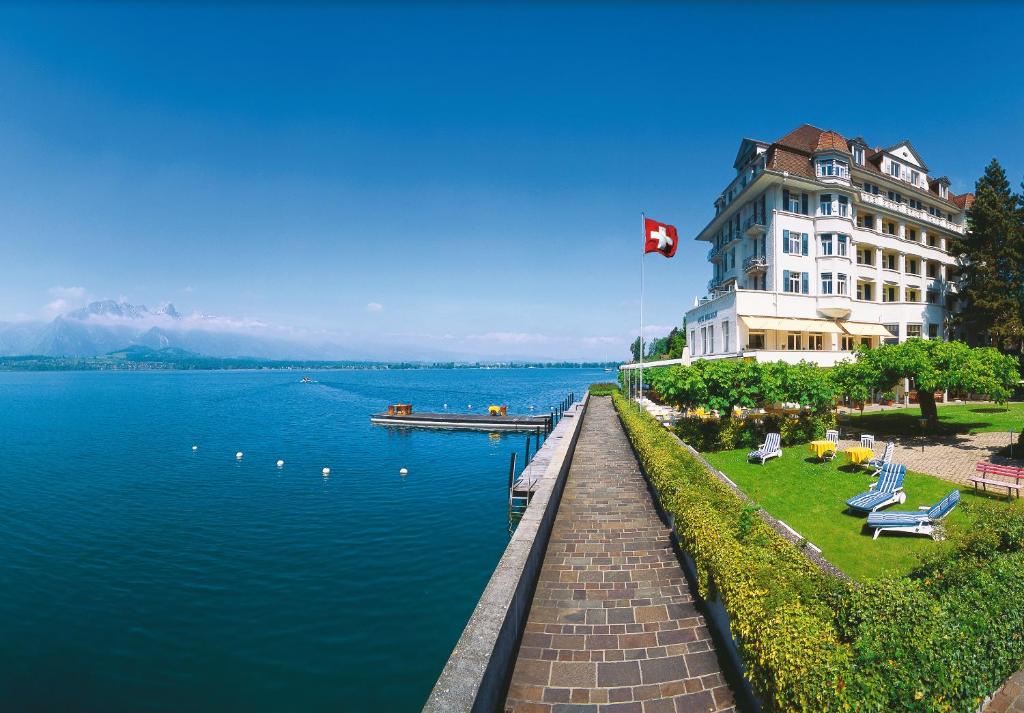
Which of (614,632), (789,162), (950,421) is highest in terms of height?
(789,162)

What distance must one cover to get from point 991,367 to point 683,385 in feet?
39.4

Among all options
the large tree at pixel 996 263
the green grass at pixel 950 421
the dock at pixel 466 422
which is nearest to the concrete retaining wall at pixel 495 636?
the green grass at pixel 950 421

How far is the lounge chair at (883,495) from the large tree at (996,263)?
31.3 metres

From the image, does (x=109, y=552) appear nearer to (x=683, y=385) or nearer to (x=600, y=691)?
(x=600, y=691)

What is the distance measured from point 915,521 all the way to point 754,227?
2504 cm

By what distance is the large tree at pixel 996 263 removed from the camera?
109ft

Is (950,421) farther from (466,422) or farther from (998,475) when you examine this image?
(466,422)

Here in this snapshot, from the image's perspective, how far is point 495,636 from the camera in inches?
218

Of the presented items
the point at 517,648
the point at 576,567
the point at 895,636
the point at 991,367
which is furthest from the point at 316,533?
the point at 991,367

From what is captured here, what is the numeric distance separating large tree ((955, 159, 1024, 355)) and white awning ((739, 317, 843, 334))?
1435 centimetres

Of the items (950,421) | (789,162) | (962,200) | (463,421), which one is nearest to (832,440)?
(950,421)

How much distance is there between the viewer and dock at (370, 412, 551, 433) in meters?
42.2

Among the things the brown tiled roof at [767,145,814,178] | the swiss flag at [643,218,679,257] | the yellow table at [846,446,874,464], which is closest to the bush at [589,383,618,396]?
the brown tiled roof at [767,145,814,178]

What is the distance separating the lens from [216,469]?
27891 millimetres
